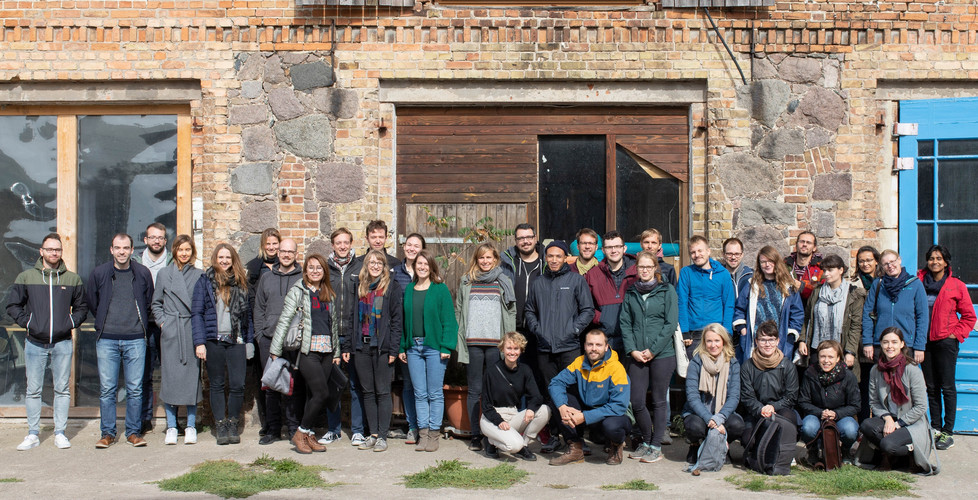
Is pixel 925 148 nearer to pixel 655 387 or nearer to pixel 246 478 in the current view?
pixel 655 387

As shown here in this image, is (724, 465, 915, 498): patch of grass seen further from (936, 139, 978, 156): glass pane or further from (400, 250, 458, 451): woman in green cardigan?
(936, 139, 978, 156): glass pane

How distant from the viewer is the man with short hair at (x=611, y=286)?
7129mm

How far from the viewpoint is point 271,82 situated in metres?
8.29

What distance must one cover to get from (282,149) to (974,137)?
20.6ft

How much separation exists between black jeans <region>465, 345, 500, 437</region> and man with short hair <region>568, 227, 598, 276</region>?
101 centimetres

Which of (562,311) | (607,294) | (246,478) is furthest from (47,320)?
(607,294)

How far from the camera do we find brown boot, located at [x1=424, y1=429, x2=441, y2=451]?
7148 mm

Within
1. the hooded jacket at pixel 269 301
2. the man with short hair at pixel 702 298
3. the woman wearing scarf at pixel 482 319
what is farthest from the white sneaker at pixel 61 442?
the man with short hair at pixel 702 298

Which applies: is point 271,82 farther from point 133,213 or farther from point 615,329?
point 615,329

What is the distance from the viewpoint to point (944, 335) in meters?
7.18

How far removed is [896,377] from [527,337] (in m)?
2.79

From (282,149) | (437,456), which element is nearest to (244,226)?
(282,149)

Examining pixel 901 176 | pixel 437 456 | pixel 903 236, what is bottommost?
pixel 437 456

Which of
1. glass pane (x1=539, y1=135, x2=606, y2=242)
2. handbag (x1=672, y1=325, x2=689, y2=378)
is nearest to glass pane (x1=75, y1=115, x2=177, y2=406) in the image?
glass pane (x1=539, y1=135, x2=606, y2=242)
